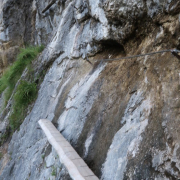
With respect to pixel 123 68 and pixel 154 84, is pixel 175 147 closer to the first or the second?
pixel 154 84

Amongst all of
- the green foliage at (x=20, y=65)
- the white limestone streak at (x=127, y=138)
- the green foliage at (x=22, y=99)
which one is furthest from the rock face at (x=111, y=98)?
the green foliage at (x=20, y=65)

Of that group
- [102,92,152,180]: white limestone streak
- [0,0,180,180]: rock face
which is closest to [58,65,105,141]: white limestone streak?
[0,0,180,180]: rock face

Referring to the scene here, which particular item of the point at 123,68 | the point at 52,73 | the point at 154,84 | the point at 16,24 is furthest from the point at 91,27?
the point at 16,24

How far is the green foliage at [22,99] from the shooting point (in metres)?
5.27

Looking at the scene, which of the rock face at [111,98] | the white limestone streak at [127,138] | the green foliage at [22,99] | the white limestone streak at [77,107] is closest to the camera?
the rock face at [111,98]

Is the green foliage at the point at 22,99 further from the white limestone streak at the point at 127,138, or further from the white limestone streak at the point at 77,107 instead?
the white limestone streak at the point at 127,138

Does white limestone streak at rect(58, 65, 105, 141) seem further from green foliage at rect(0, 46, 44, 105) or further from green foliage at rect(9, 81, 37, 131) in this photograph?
green foliage at rect(0, 46, 44, 105)

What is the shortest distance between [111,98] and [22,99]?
2.83 meters

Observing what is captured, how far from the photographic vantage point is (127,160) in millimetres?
2328

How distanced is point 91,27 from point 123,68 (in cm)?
109

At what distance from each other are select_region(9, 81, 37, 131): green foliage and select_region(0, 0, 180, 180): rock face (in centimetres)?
26

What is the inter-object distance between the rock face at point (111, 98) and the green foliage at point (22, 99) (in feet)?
0.86

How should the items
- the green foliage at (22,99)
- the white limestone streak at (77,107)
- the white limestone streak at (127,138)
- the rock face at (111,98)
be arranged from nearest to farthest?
the rock face at (111,98) < the white limestone streak at (127,138) < the white limestone streak at (77,107) < the green foliage at (22,99)

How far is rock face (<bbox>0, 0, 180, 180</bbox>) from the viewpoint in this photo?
2252 mm
